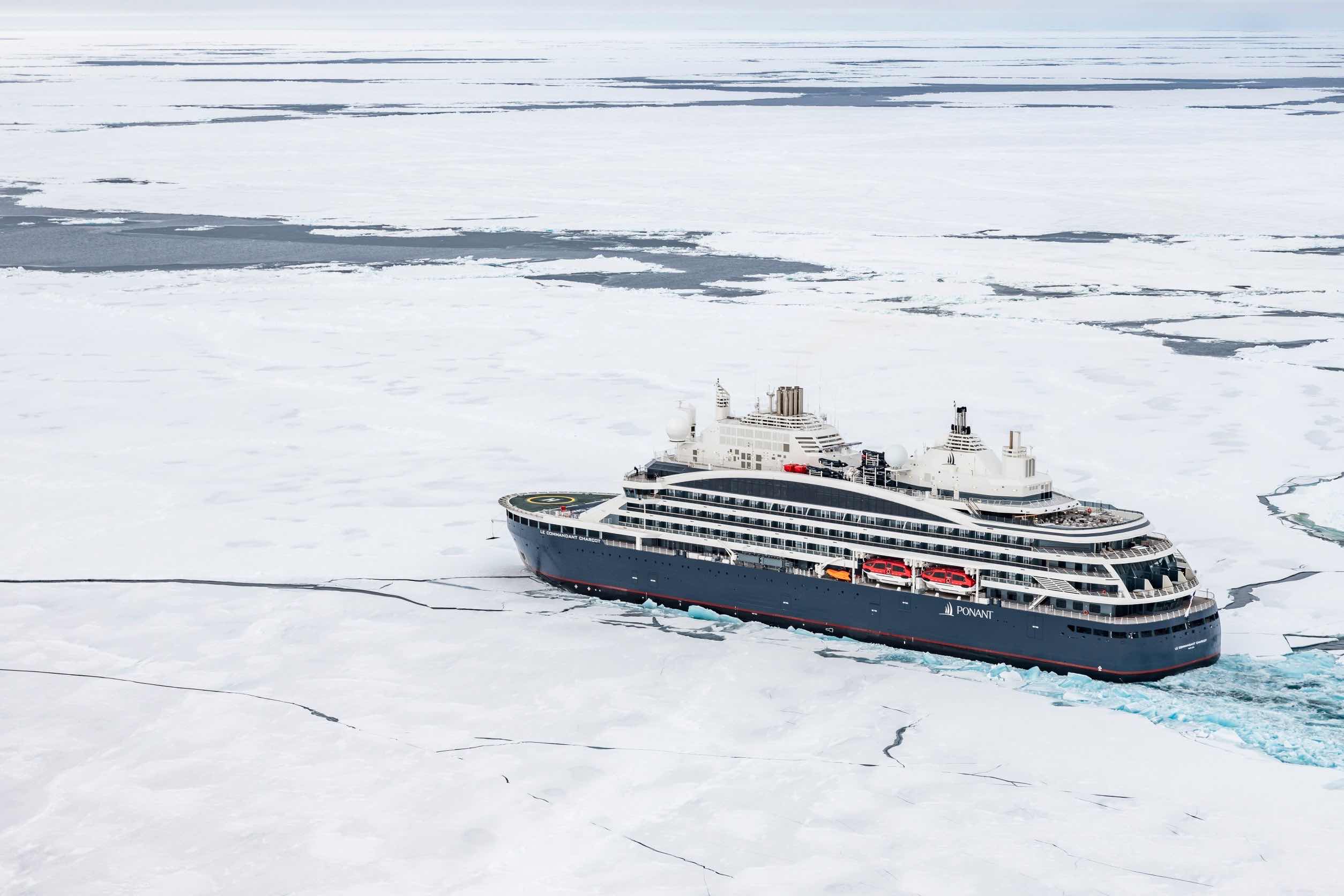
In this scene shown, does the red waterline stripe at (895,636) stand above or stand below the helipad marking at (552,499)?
below

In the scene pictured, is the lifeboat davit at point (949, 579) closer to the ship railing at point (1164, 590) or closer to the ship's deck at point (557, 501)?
the ship railing at point (1164, 590)

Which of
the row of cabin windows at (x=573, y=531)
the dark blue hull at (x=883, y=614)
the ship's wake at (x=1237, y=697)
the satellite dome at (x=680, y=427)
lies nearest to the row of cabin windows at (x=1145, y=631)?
the dark blue hull at (x=883, y=614)

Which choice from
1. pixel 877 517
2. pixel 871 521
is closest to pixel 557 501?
pixel 871 521

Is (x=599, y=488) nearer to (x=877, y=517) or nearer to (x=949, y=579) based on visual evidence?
(x=877, y=517)

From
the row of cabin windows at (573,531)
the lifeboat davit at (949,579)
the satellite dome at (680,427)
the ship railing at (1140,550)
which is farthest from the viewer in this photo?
the satellite dome at (680,427)

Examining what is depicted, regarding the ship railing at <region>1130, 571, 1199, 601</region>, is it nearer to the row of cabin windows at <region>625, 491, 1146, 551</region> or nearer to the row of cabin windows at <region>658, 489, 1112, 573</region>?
the row of cabin windows at <region>658, 489, 1112, 573</region>
